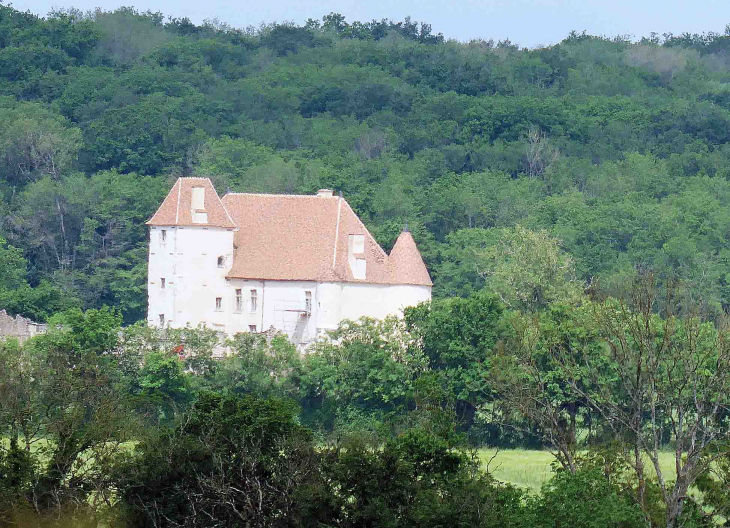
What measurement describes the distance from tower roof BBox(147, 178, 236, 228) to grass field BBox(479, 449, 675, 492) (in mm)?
17032

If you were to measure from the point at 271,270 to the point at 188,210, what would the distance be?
361 cm

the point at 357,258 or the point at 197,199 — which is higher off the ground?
the point at 197,199

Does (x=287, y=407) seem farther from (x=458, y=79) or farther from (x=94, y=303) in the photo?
(x=458, y=79)

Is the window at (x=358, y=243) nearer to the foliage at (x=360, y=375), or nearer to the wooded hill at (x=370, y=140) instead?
the foliage at (x=360, y=375)

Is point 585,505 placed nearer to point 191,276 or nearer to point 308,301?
point 308,301

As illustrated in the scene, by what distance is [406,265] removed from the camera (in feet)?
238

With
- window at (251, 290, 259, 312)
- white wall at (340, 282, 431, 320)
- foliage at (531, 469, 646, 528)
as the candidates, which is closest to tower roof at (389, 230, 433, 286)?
white wall at (340, 282, 431, 320)

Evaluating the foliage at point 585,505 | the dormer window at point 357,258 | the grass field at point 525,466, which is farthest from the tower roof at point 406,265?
the foliage at point 585,505

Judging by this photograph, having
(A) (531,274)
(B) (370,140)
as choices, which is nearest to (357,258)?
(A) (531,274)

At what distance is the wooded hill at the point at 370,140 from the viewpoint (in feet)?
314

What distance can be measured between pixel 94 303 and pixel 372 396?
105ft

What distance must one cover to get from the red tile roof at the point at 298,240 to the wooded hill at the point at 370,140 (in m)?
11.5

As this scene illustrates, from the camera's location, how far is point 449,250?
9262 cm

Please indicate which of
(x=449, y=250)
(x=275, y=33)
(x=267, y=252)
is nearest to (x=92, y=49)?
(x=275, y=33)
